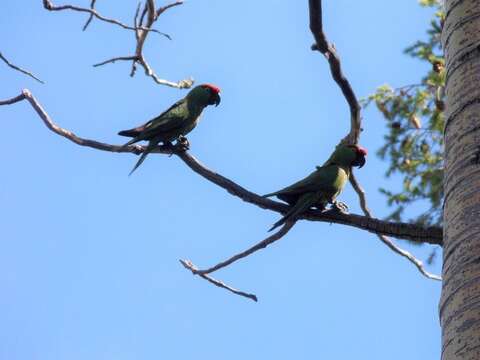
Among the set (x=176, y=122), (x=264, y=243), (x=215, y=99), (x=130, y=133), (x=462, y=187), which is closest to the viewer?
(x=462, y=187)

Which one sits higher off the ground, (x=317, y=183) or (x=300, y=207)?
(x=317, y=183)

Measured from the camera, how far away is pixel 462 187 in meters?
2.13

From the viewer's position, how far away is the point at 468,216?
81.0 inches

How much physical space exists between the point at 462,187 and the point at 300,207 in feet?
7.99

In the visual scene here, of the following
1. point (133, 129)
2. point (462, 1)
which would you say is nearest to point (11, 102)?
point (133, 129)

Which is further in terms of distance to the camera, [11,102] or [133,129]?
[133,129]

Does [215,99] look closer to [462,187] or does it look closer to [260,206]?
[260,206]

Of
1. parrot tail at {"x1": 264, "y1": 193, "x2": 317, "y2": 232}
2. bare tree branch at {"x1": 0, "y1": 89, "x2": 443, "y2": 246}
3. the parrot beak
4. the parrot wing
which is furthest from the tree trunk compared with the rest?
the parrot beak

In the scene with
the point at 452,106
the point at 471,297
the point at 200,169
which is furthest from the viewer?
the point at 200,169

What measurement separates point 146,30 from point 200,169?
5.64ft

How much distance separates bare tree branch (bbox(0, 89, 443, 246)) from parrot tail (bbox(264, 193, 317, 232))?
4 centimetres

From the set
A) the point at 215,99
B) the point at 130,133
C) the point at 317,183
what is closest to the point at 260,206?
the point at 317,183

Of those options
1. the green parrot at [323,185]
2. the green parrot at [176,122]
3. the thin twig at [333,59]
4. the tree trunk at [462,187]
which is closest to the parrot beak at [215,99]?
the green parrot at [176,122]

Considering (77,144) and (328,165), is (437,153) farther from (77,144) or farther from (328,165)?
(77,144)
